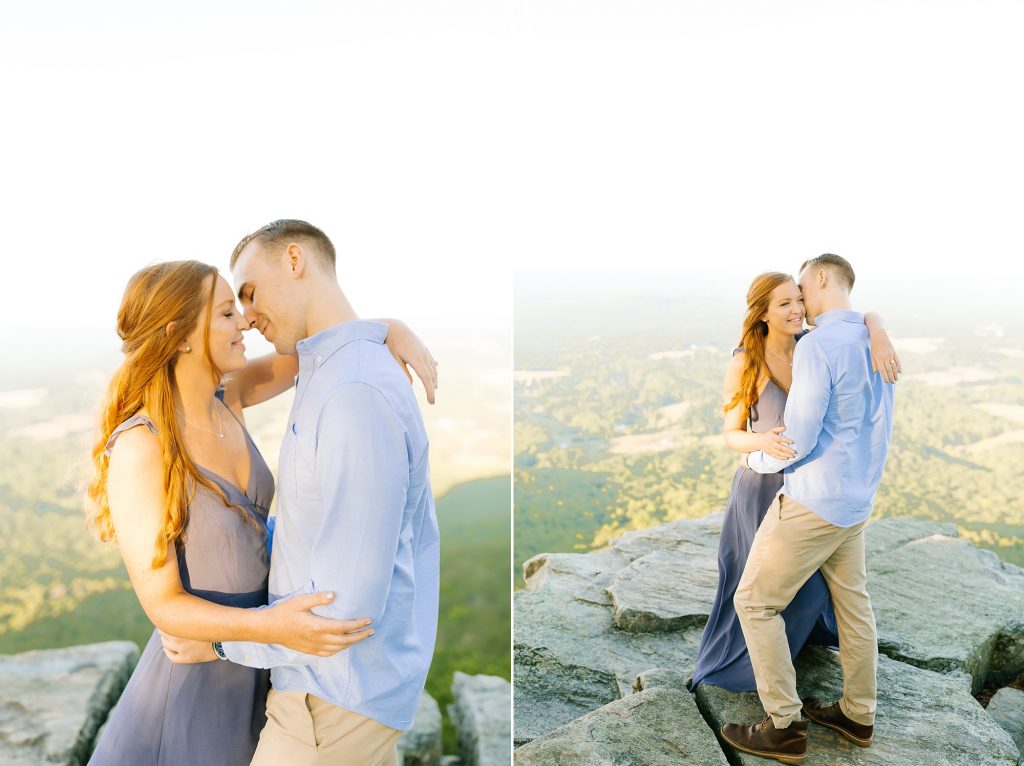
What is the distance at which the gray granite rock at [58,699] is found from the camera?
12.8 ft

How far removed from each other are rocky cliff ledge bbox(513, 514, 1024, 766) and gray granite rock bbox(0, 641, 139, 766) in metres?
2.23

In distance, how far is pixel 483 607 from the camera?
8047 mm

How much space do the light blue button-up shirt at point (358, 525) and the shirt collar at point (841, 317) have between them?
1.77 metres

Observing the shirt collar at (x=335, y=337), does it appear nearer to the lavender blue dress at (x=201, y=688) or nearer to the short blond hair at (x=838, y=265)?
the lavender blue dress at (x=201, y=688)

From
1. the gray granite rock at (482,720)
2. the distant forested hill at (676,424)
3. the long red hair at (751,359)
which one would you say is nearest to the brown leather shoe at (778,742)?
the long red hair at (751,359)

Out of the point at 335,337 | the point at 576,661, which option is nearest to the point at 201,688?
the point at 335,337

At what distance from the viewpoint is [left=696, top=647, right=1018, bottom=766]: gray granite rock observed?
2.79 meters

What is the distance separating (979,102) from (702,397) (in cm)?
431

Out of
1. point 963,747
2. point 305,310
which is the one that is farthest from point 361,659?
point 963,747

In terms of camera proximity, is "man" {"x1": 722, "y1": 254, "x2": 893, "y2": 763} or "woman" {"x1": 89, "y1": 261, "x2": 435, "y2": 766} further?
"man" {"x1": 722, "y1": 254, "x2": 893, "y2": 763}

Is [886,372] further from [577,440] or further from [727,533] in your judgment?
[577,440]

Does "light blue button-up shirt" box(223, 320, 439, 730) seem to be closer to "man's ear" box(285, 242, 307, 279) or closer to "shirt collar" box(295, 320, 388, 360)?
"shirt collar" box(295, 320, 388, 360)

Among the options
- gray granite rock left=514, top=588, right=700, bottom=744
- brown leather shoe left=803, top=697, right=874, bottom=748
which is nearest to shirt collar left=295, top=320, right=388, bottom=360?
brown leather shoe left=803, top=697, right=874, bottom=748

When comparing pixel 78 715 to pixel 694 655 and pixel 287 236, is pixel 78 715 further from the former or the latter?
pixel 287 236
